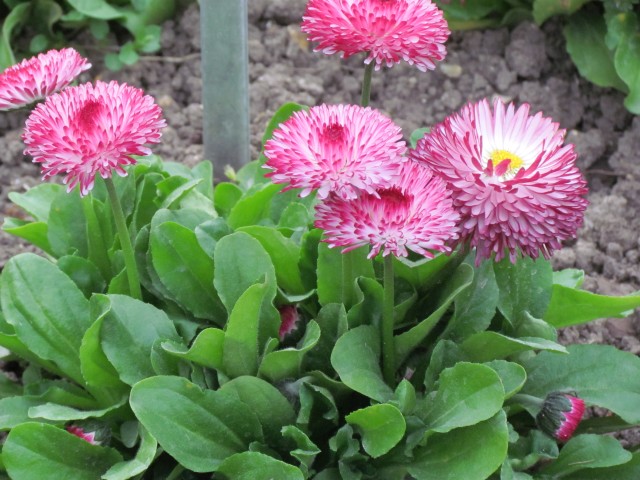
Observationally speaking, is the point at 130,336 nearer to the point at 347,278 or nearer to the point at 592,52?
the point at 347,278

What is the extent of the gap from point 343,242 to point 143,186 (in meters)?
0.76

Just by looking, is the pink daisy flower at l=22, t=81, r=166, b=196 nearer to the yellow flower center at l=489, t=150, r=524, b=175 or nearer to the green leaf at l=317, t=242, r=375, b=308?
the green leaf at l=317, t=242, r=375, b=308

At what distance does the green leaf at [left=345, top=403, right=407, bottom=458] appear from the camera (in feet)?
5.14

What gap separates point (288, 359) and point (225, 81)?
979mm

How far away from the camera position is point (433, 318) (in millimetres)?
1684

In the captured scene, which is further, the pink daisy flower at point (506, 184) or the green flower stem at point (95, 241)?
the green flower stem at point (95, 241)

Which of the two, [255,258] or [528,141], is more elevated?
[528,141]

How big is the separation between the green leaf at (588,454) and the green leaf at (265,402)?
522 mm

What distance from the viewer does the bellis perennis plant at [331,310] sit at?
1.46 metres

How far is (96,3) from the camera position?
3.18 meters

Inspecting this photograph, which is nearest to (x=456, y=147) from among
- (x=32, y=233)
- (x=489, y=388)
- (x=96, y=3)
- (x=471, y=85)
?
(x=489, y=388)

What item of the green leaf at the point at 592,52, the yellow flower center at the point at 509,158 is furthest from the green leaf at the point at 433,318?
the green leaf at the point at 592,52

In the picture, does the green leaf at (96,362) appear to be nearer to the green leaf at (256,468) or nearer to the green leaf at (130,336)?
the green leaf at (130,336)

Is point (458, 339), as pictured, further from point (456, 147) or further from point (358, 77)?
point (358, 77)
